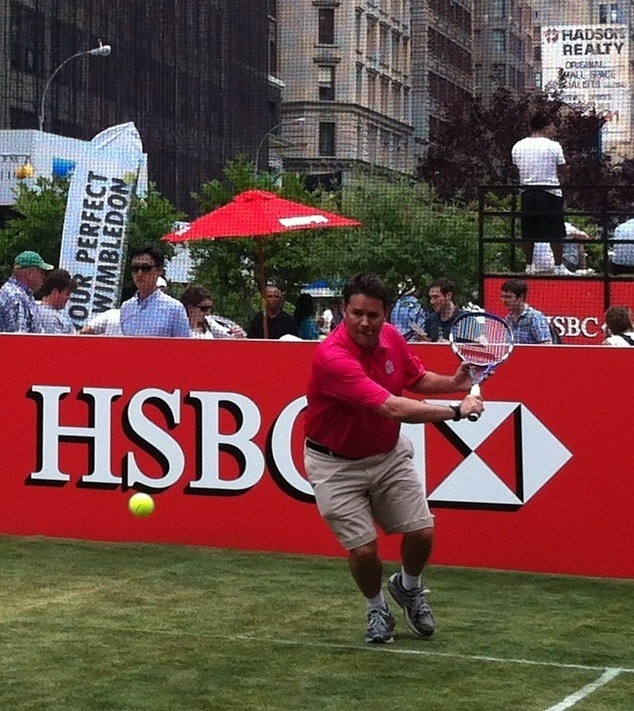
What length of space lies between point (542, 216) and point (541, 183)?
0.37m

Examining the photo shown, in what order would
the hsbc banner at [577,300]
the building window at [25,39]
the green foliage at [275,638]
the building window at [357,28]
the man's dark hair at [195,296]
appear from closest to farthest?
the green foliage at [275,638]
the man's dark hair at [195,296]
the hsbc banner at [577,300]
the building window at [357,28]
the building window at [25,39]

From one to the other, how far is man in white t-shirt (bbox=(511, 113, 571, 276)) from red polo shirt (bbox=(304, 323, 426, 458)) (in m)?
7.15

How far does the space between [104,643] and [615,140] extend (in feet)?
85.5

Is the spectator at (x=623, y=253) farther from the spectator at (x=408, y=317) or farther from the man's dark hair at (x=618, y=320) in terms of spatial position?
the man's dark hair at (x=618, y=320)

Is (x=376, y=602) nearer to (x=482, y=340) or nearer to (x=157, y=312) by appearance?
(x=482, y=340)

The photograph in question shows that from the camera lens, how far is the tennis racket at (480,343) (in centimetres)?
728

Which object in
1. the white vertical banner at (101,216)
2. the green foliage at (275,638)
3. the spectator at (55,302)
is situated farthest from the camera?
the white vertical banner at (101,216)

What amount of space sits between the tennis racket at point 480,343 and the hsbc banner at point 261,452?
6.89ft

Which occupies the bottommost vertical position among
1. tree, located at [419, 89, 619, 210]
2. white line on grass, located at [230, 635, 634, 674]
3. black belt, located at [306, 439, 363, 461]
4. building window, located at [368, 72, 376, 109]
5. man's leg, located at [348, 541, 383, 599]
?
white line on grass, located at [230, 635, 634, 674]

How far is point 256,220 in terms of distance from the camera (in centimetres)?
1494

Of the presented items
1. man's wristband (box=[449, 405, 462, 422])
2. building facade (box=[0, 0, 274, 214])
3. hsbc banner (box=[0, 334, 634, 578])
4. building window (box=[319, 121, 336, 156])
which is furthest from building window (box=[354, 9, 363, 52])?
man's wristband (box=[449, 405, 462, 422])

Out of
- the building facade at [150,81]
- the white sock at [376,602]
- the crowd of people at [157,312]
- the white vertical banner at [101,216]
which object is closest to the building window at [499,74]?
the building facade at [150,81]

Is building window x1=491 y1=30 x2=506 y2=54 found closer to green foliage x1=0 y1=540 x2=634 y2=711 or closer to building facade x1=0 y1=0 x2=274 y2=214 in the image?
building facade x1=0 y1=0 x2=274 y2=214

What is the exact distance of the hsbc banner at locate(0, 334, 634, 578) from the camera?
31.5ft
